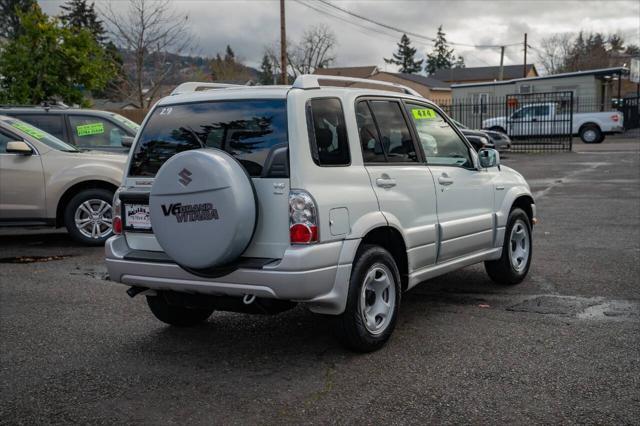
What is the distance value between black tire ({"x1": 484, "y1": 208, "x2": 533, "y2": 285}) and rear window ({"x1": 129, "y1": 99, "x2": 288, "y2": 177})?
305cm

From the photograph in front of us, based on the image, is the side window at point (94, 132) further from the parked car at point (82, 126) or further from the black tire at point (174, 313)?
the black tire at point (174, 313)

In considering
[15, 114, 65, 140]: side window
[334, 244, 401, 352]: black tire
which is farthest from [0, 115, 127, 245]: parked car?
[334, 244, 401, 352]: black tire

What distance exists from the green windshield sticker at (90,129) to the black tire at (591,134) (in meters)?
28.4

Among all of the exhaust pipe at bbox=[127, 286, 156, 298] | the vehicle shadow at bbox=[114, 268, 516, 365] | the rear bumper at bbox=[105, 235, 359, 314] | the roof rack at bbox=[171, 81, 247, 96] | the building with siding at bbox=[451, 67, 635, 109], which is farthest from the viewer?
the building with siding at bbox=[451, 67, 635, 109]

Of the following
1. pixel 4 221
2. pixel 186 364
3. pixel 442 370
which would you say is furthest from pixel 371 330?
pixel 4 221

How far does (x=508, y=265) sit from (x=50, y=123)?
7562mm

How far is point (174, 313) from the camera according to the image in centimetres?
558

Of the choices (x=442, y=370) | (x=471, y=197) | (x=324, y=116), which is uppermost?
(x=324, y=116)

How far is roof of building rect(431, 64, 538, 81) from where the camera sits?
86312 millimetres

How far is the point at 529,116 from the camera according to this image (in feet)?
107

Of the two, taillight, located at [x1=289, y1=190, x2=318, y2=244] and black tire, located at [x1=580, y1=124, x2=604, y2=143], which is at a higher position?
black tire, located at [x1=580, y1=124, x2=604, y2=143]

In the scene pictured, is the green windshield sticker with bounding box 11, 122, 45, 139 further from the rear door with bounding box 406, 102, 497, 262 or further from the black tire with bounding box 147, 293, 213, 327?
the rear door with bounding box 406, 102, 497, 262

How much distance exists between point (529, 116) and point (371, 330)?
97.0 feet

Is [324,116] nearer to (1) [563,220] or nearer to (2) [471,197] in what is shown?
(2) [471,197]
